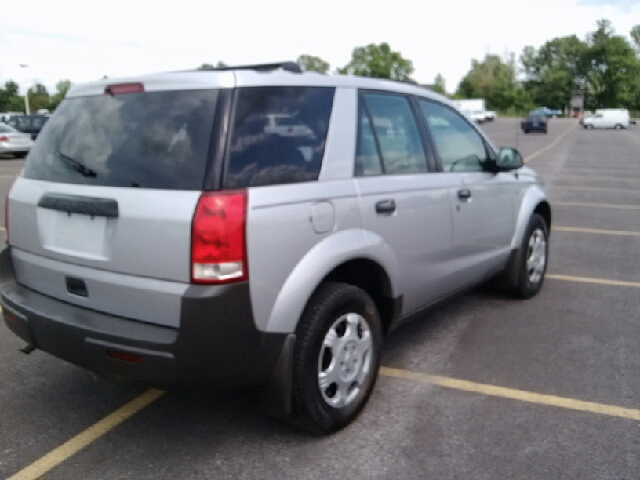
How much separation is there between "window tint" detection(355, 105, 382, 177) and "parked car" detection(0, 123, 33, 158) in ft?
74.6

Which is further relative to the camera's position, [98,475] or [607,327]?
[607,327]

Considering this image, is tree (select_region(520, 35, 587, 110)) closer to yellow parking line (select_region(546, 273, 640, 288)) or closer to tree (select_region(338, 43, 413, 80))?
tree (select_region(338, 43, 413, 80))

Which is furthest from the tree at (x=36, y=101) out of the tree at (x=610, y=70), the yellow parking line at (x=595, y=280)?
the yellow parking line at (x=595, y=280)

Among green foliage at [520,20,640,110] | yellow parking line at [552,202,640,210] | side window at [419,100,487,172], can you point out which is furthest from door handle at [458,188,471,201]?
green foliage at [520,20,640,110]

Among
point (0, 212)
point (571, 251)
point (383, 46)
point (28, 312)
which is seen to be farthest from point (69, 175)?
point (383, 46)

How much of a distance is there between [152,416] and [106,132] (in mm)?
1508

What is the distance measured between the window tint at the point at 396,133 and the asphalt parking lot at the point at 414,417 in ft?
4.21

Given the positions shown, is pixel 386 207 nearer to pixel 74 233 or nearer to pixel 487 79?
pixel 74 233

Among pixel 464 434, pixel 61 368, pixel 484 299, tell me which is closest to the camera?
pixel 464 434

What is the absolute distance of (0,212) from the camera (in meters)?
9.91

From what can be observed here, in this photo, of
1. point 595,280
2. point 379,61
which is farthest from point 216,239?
point 379,61

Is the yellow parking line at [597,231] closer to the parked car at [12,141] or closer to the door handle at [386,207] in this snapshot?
the door handle at [386,207]

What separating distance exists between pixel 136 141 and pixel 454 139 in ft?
7.73

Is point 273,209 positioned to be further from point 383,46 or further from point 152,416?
point 383,46
